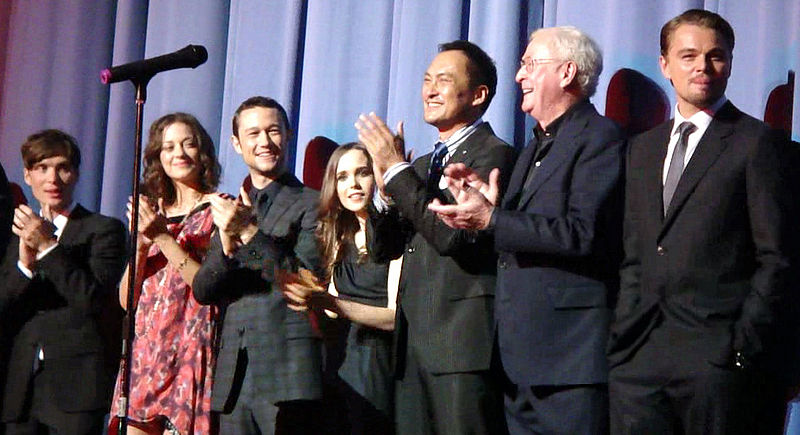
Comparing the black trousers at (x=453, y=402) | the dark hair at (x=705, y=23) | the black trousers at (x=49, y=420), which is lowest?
the black trousers at (x=49, y=420)

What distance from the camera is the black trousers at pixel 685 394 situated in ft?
7.97

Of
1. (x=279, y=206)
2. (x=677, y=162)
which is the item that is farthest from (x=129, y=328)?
(x=677, y=162)

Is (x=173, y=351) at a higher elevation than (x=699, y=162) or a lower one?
lower

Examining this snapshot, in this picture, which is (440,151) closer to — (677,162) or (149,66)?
(677,162)

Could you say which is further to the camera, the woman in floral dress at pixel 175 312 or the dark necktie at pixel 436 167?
the woman in floral dress at pixel 175 312

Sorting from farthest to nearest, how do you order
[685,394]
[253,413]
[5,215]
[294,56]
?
[294,56] < [5,215] < [253,413] < [685,394]

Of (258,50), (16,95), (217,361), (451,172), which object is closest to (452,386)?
(451,172)

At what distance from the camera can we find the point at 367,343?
3328mm

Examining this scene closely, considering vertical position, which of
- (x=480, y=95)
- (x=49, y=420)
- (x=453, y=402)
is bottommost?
(x=49, y=420)

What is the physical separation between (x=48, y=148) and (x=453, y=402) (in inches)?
79.5

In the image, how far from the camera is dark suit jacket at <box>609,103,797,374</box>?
242cm

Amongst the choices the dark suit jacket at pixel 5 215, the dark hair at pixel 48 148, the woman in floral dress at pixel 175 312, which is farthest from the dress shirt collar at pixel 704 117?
the dark suit jacket at pixel 5 215

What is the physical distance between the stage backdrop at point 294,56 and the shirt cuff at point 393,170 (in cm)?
89

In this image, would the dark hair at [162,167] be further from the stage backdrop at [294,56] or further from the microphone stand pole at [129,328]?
the microphone stand pole at [129,328]
